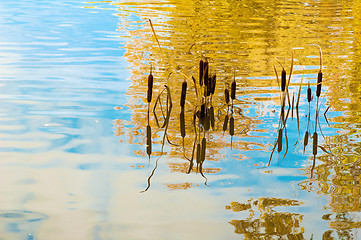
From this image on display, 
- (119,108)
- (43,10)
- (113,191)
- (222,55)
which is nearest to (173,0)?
(43,10)

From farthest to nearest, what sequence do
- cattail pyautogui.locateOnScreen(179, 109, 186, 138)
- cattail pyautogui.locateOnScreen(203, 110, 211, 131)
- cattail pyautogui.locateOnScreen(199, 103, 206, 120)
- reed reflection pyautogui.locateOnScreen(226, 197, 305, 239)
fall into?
1. cattail pyautogui.locateOnScreen(199, 103, 206, 120)
2. cattail pyautogui.locateOnScreen(203, 110, 211, 131)
3. cattail pyautogui.locateOnScreen(179, 109, 186, 138)
4. reed reflection pyautogui.locateOnScreen(226, 197, 305, 239)

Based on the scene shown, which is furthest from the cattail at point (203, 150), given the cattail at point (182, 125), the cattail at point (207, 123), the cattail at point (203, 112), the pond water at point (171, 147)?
the cattail at point (203, 112)

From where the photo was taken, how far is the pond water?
3.77 meters

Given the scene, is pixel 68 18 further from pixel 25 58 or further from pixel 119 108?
pixel 119 108

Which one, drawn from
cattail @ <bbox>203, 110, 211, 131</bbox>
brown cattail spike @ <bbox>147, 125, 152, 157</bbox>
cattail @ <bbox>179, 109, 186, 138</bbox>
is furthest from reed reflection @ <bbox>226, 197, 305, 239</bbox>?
cattail @ <bbox>203, 110, 211, 131</bbox>

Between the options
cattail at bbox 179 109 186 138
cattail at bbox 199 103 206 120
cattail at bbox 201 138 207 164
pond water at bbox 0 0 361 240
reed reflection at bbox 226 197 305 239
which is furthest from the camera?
cattail at bbox 199 103 206 120

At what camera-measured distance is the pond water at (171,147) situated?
3.77 metres

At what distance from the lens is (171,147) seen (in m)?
5.23

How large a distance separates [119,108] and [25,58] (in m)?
3.69

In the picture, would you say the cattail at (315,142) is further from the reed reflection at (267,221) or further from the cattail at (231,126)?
the reed reflection at (267,221)

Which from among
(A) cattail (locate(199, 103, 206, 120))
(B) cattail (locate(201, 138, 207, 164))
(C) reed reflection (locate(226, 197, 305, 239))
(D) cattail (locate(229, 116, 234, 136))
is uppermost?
(A) cattail (locate(199, 103, 206, 120))

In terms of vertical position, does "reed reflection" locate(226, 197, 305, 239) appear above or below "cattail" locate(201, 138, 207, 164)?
below

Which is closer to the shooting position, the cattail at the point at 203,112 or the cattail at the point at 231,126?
the cattail at the point at 231,126

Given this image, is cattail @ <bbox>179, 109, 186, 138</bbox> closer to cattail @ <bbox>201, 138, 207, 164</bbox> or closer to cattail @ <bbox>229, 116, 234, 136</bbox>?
cattail @ <bbox>201, 138, 207, 164</bbox>
